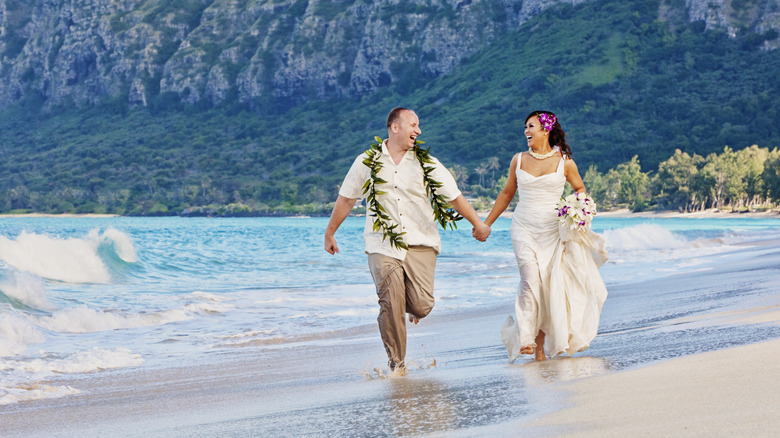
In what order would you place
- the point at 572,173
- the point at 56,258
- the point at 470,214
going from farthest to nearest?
1. the point at 56,258
2. the point at 572,173
3. the point at 470,214

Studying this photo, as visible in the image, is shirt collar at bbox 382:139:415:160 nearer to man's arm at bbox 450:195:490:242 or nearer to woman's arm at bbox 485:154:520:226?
man's arm at bbox 450:195:490:242

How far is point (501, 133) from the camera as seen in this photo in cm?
13800

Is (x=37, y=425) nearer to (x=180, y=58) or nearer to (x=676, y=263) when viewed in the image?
(x=676, y=263)

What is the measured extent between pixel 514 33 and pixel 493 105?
2915cm

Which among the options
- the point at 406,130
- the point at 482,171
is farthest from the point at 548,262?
the point at 482,171

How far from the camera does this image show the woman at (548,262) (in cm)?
600

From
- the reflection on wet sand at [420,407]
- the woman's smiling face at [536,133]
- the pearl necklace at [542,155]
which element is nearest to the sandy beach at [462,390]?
the reflection on wet sand at [420,407]

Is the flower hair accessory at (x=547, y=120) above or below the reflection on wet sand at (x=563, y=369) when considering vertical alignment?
above

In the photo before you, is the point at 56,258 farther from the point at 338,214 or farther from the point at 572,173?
the point at 572,173

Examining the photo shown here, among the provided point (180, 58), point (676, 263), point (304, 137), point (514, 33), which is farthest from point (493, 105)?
point (676, 263)

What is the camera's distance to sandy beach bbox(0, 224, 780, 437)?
11.9ft

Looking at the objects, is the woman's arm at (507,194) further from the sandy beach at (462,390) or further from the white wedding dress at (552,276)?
the sandy beach at (462,390)

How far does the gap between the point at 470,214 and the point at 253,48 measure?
19418cm

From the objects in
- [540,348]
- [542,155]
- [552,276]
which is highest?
[542,155]
